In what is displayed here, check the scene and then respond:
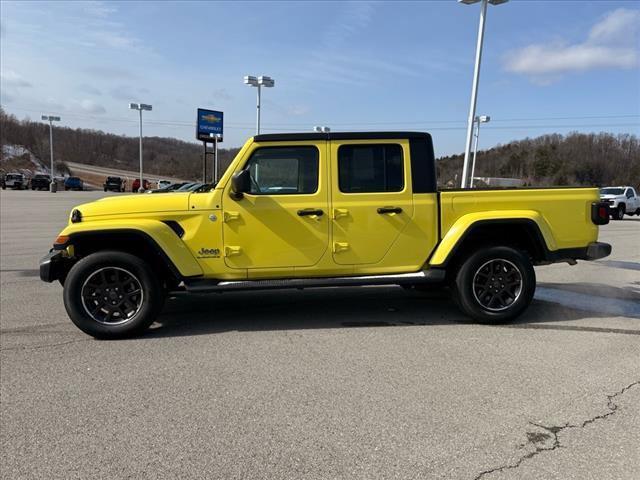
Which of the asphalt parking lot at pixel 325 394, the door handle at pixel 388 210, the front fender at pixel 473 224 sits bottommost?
the asphalt parking lot at pixel 325 394

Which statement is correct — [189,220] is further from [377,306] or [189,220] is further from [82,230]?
[377,306]

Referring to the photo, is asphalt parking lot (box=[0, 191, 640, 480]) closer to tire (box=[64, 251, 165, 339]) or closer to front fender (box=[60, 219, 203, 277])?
tire (box=[64, 251, 165, 339])

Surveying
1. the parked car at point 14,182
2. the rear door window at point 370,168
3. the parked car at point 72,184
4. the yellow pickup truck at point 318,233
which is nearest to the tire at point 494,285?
the yellow pickup truck at point 318,233

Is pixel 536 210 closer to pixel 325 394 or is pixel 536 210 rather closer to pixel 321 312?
pixel 321 312

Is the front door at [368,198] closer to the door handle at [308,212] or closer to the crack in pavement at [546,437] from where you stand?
the door handle at [308,212]

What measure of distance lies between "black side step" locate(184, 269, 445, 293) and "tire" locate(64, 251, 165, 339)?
43 centimetres

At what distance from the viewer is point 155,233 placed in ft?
16.8

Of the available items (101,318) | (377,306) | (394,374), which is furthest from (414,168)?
(101,318)

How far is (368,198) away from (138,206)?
241 centimetres

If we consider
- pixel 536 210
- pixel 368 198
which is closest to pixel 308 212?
pixel 368 198

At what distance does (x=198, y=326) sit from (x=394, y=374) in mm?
2461

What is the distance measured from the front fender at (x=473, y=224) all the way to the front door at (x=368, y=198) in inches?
19.6

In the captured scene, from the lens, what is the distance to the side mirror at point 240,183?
5156 millimetres

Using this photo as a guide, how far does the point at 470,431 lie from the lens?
3260mm
